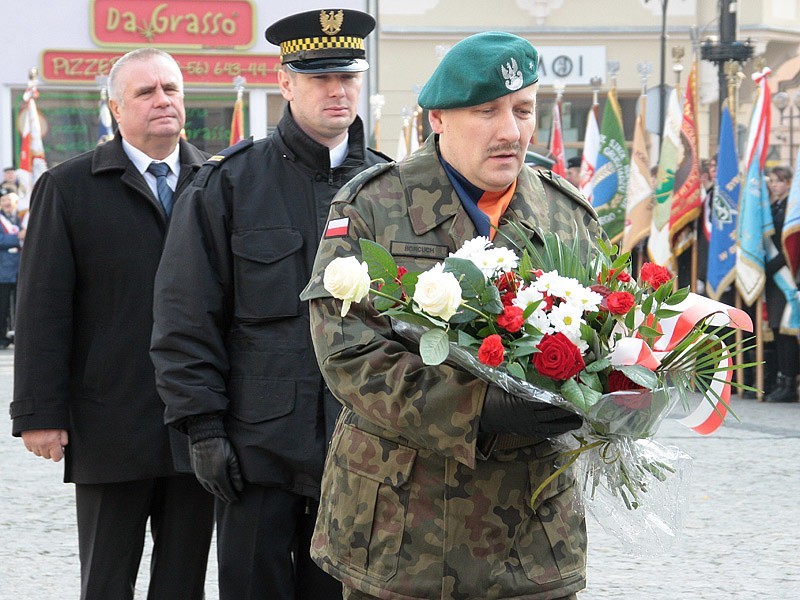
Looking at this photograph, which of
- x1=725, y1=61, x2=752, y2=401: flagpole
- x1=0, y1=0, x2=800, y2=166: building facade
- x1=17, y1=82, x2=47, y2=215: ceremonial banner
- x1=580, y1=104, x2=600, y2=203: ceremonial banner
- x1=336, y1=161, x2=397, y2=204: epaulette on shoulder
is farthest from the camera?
x1=0, y1=0, x2=800, y2=166: building facade

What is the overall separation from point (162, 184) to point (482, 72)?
6.52 feet

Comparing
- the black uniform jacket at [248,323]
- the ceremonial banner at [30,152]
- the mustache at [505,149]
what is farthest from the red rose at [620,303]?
the ceremonial banner at [30,152]

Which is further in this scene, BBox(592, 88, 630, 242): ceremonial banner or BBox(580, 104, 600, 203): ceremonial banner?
BBox(580, 104, 600, 203): ceremonial banner

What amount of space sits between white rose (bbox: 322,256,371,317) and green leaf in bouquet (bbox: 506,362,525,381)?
0.31 m

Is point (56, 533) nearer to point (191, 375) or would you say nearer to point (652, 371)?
point (191, 375)

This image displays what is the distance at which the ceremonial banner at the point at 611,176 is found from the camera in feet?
48.3

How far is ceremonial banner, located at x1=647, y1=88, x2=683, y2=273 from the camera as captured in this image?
44.0ft

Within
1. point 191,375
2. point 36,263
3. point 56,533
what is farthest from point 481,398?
point 56,533

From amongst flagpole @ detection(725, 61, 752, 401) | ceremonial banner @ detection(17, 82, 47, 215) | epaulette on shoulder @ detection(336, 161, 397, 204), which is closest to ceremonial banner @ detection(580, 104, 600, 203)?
flagpole @ detection(725, 61, 752, 401)

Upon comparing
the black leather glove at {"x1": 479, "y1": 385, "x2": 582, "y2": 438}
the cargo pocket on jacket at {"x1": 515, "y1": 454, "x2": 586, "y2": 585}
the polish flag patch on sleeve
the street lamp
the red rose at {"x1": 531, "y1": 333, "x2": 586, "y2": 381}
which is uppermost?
the street lamp

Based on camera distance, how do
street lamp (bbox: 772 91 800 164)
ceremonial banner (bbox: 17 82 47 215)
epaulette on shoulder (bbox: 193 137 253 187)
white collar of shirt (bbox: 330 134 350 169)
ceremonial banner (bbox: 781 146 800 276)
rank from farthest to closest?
ceremonial banner (bbox: 17 82 47 215)
street lamp (bbox: 772 91 800 164)
ceremonial banner (bbox: 781 146 800 276)
white collar of shirt (bbox: 330 134 350 169)
epaulette on shoulder (bbox: 193 137 253 187)

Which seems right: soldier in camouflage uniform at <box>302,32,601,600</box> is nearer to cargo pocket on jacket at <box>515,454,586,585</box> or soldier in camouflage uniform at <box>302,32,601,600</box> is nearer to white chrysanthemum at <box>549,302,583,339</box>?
cargo pocket on jacket at <box>515,454,586,585</box>

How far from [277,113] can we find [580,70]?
5876 millimetres

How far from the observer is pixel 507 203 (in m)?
2.96
